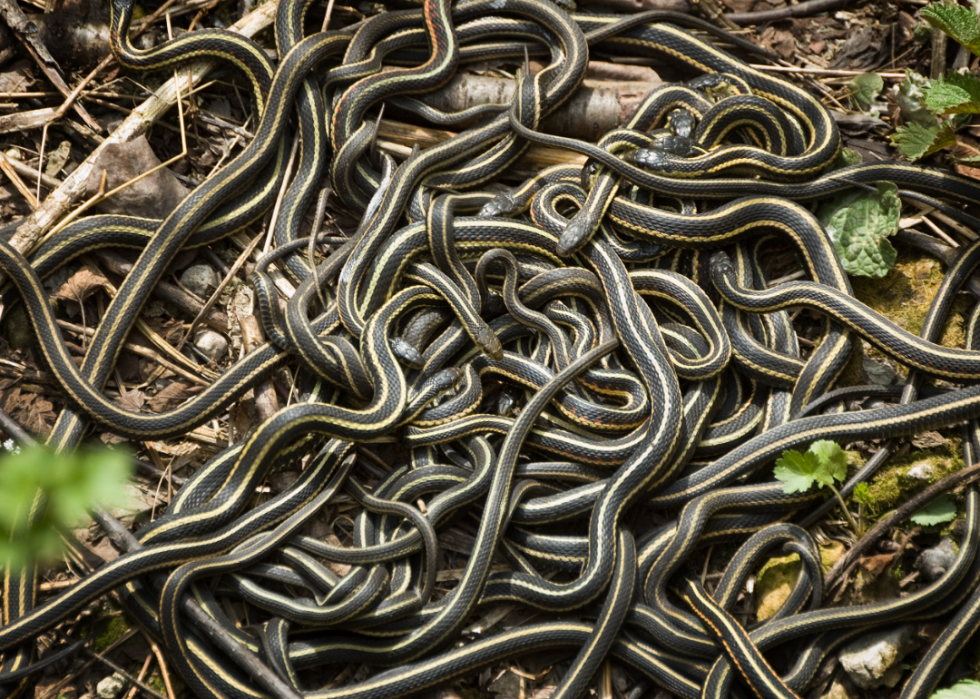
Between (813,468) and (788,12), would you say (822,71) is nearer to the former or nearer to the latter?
(788,12)

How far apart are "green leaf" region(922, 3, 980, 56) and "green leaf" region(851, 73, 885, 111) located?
2.92ft

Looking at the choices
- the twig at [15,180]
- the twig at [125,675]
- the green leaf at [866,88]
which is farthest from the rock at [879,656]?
the twig at [15,180]

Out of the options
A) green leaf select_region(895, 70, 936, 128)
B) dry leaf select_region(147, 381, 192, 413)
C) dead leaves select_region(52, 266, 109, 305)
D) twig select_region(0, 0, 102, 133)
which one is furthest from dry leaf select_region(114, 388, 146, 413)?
green leaf select_region(895, 70, 936, 128)

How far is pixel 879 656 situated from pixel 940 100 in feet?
Answer: 14.2

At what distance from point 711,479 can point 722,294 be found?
1606mm

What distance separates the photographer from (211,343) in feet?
19.0

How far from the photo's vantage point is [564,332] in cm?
592

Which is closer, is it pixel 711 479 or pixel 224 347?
pixel 711 479

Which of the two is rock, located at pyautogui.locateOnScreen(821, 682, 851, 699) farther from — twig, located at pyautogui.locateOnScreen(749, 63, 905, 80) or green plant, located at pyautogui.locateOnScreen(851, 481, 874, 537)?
twig, located at pyautogui.locateOnScreen(749, 63, 905, 80)

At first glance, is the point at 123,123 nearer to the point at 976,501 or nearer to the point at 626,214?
the point at 626,214

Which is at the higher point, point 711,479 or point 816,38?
point 816,38

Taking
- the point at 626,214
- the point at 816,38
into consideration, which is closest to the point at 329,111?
the point at 626,214

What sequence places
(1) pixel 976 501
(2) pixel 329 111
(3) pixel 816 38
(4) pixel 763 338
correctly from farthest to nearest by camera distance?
(3) pixel 816 38 < (2) pixel 329 111 < (4) pixel 763 338 < (1) pixel 976 501

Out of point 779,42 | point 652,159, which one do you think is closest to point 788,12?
point 779,42
